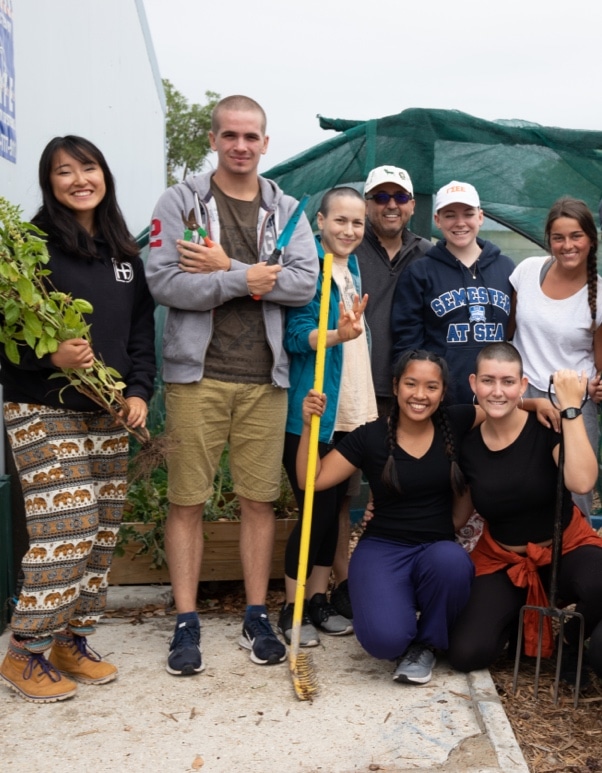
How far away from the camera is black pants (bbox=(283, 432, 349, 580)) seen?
423 cm

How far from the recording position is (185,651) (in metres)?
3.92

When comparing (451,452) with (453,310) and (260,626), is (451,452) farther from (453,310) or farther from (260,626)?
(260,626)

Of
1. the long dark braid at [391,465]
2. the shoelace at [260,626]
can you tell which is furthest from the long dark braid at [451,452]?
the shoelace at [260,626]

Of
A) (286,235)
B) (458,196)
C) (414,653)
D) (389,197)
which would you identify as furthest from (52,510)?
(458,196)

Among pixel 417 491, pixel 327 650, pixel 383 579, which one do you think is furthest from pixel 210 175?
pixel 327 650

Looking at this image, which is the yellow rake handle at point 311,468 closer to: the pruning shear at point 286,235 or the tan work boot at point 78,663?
the pruning shear at point 286,235

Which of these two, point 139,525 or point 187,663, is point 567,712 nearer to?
point 187,663

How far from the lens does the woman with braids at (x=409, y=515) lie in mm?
3889

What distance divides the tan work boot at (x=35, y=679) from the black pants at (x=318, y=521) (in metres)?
1.12

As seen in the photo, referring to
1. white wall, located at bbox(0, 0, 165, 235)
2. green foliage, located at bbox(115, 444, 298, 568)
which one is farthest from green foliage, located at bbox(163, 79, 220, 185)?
green foliage, located at bbox(115, 444, 298, 568)

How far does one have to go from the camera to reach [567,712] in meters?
3.67

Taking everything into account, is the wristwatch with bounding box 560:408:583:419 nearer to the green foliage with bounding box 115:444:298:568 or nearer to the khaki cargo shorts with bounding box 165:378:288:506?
the khaki cargo shorts with bounding box 165:378:288:506

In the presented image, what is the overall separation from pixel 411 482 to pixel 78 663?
1546 mm

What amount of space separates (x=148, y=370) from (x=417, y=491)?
124 centimetres
